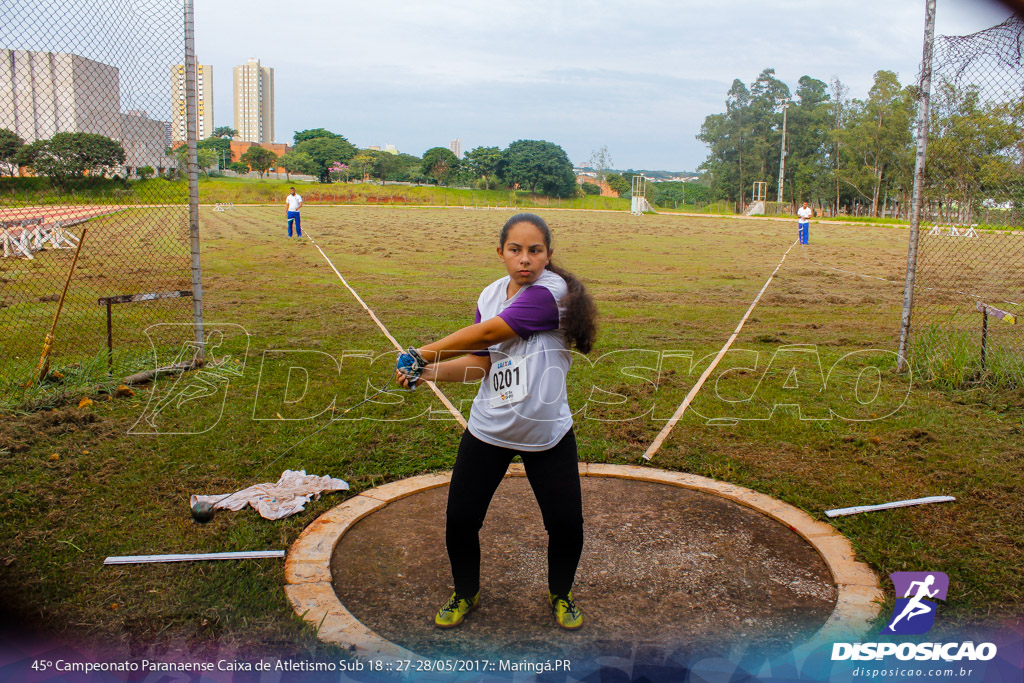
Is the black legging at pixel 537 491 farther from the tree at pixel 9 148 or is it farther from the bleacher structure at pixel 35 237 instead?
the bleacher structure at pixel 35 237

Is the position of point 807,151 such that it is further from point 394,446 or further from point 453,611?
point 453,611

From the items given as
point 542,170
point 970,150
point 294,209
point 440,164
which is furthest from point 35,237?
point 440,164

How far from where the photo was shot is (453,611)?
3.16 metres

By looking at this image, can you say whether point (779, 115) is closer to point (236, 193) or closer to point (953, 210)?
point (236, 193)

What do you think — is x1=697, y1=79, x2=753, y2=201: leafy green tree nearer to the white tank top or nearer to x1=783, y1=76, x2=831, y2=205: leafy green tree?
x1=783, y1=76, x2=831, y2=205: leafy green tree

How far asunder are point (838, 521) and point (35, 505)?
4.43m

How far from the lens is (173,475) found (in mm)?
4840

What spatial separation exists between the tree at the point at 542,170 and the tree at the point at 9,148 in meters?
69.9

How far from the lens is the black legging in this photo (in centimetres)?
295

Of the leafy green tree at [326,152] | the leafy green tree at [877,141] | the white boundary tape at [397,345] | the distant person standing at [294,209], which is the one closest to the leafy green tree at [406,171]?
the leafy green tree at [326,152]

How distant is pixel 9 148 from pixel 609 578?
209 inches

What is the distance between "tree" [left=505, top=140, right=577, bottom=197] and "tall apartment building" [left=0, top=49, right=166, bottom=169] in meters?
68.9

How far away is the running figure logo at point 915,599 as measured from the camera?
3.14 metres

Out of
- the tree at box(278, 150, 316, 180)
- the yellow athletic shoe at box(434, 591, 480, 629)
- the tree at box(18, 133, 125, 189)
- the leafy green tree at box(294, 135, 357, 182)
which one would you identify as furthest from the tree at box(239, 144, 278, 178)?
the yellow athletic shoe at box(434, 591, 480, 629)
